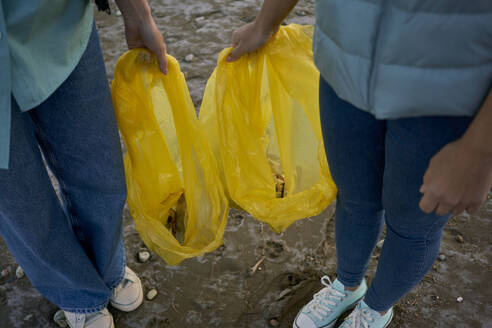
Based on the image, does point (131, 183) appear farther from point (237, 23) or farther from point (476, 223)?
point (237, 23)

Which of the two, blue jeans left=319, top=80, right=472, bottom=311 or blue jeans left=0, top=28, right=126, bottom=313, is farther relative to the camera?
blue jeans left=0, top=28, right=126, bottom=313

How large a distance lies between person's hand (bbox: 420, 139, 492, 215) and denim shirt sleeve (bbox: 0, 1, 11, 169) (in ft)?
2.32

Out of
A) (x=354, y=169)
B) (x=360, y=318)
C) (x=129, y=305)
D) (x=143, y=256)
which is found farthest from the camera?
(x=143, y=256)

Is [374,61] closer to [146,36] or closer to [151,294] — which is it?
[146,36]

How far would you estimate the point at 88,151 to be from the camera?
37.2 inches

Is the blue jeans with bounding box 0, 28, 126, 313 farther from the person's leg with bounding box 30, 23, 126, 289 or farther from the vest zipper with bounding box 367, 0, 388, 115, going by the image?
the vest zipper with bounding box 367, 0, 388, 115

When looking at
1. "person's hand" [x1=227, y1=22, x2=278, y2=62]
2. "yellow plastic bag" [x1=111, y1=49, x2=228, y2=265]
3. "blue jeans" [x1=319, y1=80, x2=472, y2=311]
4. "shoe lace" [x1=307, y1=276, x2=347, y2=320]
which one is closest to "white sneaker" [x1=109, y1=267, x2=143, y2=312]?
"yellow plastic bag" [x1=111, y1=49, x2=228, y2=265]

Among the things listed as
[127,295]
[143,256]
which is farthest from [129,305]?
[143,256]

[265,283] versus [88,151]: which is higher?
[88,151]

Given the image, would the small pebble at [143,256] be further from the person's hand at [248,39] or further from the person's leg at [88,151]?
the person's hand at [248,39]

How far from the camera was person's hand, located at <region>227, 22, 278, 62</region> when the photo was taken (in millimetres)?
1006

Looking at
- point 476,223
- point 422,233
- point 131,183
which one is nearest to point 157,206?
point 131,183

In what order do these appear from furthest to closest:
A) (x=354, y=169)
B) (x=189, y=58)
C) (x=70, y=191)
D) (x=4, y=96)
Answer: (x=189, y=58) < (x=70, y=191) < (x=354, y=169) < (x=4, y=96)

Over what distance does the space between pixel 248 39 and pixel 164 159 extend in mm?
418
